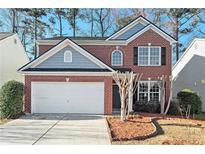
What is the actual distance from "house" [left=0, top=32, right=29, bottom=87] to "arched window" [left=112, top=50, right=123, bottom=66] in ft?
24.2

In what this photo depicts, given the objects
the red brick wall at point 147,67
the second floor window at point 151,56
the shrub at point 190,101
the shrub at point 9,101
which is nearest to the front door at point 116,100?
the red brick wall at point 147,67

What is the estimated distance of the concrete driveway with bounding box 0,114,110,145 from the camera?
12.2m

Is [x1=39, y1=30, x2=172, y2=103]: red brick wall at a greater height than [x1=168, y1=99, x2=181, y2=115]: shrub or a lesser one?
greater

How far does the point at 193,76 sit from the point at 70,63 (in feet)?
36.7

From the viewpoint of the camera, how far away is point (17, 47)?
27.4 m

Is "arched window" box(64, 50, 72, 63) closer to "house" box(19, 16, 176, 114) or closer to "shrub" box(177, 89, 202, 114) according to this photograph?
"house" box(19, 16, 176, 114)

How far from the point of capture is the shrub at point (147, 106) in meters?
23.8

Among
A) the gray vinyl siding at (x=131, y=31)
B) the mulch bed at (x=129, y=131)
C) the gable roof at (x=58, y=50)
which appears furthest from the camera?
the gray vinyl siding at (x=131, y=31)

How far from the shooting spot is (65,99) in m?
21.8

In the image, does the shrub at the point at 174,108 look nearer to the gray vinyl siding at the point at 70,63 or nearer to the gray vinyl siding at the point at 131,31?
the gray vinyl siding at the point at 70,63

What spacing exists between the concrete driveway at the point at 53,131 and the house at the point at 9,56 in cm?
661

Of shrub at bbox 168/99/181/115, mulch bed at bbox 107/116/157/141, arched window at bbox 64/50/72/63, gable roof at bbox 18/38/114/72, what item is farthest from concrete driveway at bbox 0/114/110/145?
shrub at bbox 168/99/181/115
